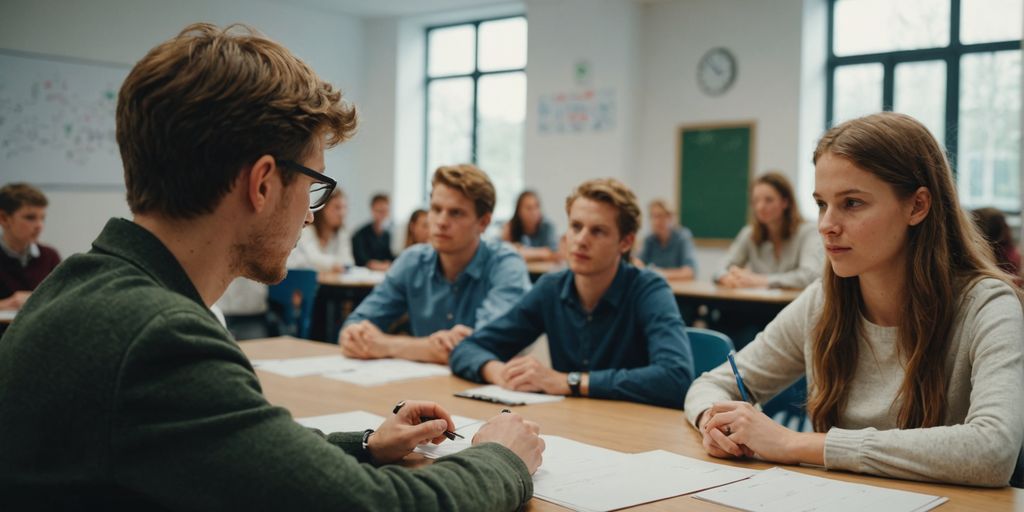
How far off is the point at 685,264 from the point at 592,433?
538cm

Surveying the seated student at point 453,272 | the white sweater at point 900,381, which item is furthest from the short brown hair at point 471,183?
the white sweater at point 900,381

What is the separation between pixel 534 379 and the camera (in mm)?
2057

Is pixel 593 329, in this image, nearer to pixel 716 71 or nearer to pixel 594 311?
pixel 594 311

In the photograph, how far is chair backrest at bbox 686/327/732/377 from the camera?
232cm

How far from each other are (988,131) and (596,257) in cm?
571

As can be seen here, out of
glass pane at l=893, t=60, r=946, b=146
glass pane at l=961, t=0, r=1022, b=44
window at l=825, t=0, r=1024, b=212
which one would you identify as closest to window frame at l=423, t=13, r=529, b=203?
window at l=825, t=0, r=1024, b=212

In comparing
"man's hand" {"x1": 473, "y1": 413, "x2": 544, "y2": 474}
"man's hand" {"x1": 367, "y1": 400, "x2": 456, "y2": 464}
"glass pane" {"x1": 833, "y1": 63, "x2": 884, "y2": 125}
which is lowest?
"man's hand" {"x1": 367, "y1": 400, "x2": 456, "y2": 464}

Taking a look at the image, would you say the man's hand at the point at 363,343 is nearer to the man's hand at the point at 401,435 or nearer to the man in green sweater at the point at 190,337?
the man's hand at the point at 401,435

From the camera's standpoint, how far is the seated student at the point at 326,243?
599 cm

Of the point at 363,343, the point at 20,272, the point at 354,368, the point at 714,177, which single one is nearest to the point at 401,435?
the point at 354,368

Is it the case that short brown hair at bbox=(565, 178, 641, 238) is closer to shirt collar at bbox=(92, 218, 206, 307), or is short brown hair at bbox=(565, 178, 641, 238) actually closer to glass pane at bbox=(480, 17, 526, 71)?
shirt collar at bbox=(92, 218, 206, 307)

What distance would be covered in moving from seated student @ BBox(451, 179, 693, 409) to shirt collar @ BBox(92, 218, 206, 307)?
4.16ft

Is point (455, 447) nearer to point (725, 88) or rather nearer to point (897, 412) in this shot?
point (897, 412)

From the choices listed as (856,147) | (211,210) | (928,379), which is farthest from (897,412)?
(211,210)
